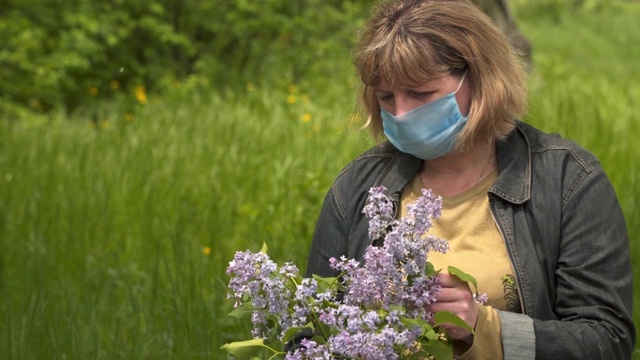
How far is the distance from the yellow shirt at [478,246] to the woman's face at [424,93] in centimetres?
20

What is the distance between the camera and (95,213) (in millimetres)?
4594

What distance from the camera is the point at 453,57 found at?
2238mm

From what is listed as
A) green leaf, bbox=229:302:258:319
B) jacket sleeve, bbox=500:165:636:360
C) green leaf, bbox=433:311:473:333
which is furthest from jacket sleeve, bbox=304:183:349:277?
green leaf, bbox=433:311:473:333

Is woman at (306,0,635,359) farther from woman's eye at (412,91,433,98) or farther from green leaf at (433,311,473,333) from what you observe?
green leaf at (433,311,473,333)

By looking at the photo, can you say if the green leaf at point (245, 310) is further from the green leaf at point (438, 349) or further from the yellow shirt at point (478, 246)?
the yellow shirt at point (478, 246)

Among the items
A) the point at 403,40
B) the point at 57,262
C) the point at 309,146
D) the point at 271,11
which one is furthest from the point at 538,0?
the point at 403,40

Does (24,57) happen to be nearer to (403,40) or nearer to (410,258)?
(403,40)

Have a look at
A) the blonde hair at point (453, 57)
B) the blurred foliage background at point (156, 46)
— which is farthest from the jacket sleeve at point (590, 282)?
the blurred foliage background at point (156, 46)

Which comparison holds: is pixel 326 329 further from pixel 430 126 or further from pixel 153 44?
pixel 153 44

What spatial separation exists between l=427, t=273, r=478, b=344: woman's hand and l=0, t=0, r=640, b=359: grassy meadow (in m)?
0.84

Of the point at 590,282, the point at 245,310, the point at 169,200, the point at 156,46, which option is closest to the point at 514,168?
the point at 590,282

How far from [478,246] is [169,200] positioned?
2.65m

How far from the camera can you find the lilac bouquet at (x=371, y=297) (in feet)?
5.34

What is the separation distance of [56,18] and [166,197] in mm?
4450
